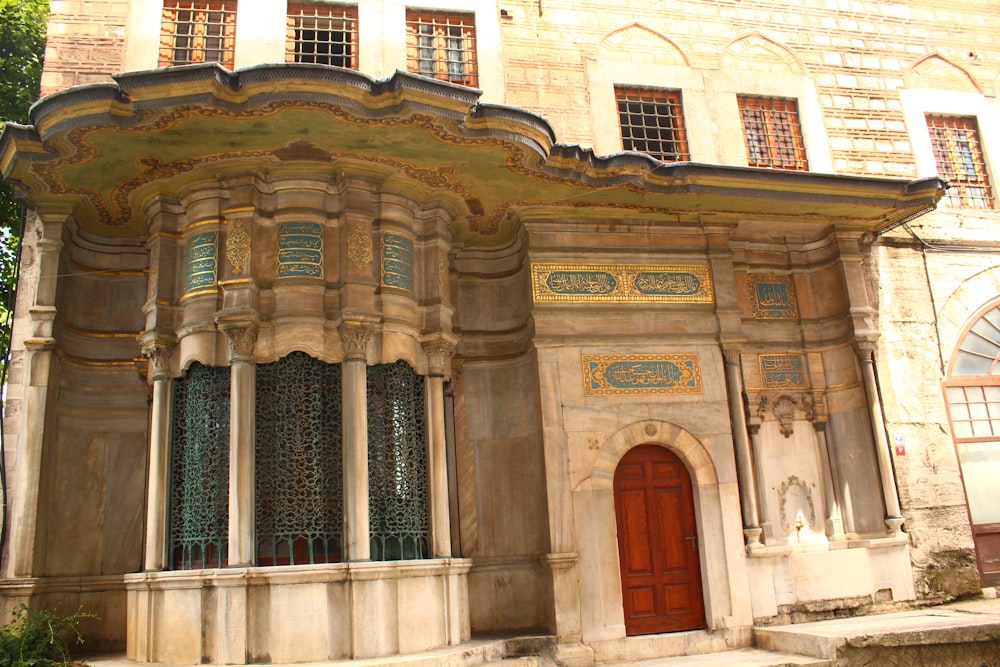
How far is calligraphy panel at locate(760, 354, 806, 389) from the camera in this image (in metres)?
9.98

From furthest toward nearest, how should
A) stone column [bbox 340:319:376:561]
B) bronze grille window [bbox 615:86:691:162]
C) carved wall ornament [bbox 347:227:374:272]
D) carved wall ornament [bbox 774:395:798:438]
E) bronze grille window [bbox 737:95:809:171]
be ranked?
1. bronze grille window [bbox 737:95:809:171]
2. bronze grille window [bbox 615:86:691:162]
3. carved wall ornament [bbox 774:395:798:438]
4. carved wall ornament [bbox 347:227:374:272]
5. stone column [bbox 340:319:376:561]

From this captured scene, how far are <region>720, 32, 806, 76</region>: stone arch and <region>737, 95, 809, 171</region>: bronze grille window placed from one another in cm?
41

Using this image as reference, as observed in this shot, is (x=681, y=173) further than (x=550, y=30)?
No

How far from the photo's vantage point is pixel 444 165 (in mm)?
8281

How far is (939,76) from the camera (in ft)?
37.8

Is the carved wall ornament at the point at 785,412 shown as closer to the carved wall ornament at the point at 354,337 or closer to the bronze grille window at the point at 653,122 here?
the bronze grille window at the point at 653,122

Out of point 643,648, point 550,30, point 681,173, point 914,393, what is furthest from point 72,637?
point 914,393

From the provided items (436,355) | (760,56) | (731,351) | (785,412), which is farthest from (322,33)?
(785,412)

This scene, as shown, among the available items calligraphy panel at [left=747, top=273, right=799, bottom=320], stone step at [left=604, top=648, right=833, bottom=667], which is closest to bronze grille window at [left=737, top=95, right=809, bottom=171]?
calligraphy panel at [left=747, top=273, right=799, bottom=320]

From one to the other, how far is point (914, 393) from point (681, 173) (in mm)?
4114

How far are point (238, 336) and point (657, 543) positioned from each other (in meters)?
4.72

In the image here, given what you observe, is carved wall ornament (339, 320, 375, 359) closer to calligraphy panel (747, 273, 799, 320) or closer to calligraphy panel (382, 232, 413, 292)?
calligraphy panel (382, 232, 413, 292)

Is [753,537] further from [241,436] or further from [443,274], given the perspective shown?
[241,436]

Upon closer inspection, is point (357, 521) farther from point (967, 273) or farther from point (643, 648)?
point (967, 273)
